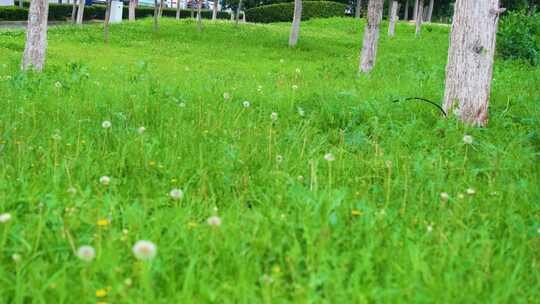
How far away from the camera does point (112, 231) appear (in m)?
3.03

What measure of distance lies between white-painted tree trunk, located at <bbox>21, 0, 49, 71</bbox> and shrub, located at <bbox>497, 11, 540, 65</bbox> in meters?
11.3

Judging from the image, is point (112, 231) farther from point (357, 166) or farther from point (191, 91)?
point (191, 91)

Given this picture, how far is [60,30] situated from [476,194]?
2313 cm

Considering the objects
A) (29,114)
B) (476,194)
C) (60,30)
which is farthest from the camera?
(60,30)

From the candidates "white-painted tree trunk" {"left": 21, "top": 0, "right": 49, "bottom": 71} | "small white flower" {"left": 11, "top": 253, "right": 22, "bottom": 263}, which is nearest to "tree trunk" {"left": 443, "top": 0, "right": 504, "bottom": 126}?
"small white flower" {"left": 11, "top": 253, "right": 22, "bottom": 263}

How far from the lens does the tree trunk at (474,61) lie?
6406 mm

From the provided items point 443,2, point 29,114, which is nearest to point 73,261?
point 29,114

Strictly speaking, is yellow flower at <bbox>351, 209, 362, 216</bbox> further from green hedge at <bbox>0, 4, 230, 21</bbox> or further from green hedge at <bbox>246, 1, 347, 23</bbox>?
green hedge at <bbox>246, 1, 347, 23</bbox>

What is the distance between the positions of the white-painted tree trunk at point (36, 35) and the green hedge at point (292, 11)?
36031mm

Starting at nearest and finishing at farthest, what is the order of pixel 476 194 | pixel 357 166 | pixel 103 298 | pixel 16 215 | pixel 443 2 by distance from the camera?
pixel 103 298, pixel 16 215, pixel 476 194, pixel 357 166, pixel 443 2

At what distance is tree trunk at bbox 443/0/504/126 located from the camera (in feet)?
21.0

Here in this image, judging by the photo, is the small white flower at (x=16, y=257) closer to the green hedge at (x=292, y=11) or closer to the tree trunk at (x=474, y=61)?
the tree trunk at (x=474, y=61)

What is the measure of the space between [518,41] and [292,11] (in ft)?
108

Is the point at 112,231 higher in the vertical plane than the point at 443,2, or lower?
lower
